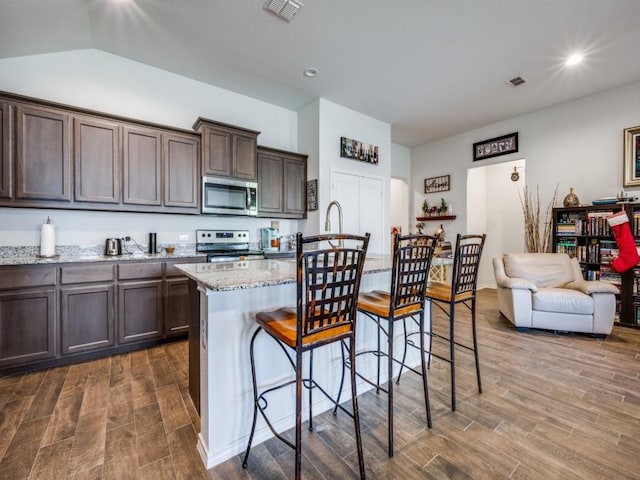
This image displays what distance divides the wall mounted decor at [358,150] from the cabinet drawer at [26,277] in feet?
11.9

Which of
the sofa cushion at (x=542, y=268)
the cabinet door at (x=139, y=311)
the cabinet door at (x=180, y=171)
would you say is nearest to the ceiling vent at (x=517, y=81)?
the sofa cushion at (x=542, y=268)

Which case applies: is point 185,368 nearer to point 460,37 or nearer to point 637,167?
point 460,37

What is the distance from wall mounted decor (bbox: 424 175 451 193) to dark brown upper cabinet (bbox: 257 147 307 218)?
315 centimetres

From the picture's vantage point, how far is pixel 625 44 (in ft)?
9.80

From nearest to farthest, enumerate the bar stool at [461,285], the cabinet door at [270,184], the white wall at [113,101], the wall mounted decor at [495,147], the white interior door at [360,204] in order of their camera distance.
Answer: the bar stool at [461,285]
the white wall at [113,101]
the cabinet door at [270,184]
the white interior door at [360,204]
the wall mounted decor at [495,147]

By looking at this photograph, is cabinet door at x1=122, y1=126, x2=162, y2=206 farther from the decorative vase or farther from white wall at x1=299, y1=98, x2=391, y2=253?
the decorative vase

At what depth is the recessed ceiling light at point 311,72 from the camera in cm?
341

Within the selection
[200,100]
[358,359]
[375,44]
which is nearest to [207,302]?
[358,359]

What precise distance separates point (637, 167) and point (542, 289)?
6.76 ft

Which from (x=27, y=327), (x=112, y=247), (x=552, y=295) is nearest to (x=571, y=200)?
(x=552, y=295)

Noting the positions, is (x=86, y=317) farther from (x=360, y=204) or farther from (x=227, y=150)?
→ (x=360, y=204)

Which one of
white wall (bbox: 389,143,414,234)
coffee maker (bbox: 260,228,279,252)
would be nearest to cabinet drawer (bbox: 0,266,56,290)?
coffee maker (bbox: 260,228,279,252)

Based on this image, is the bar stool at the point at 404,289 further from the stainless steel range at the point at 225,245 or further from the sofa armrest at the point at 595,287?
the sofa armrest at the point at 595,287

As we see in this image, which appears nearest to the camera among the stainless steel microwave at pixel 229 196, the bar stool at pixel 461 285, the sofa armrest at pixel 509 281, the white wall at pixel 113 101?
the bar stool at pixel 461 285
